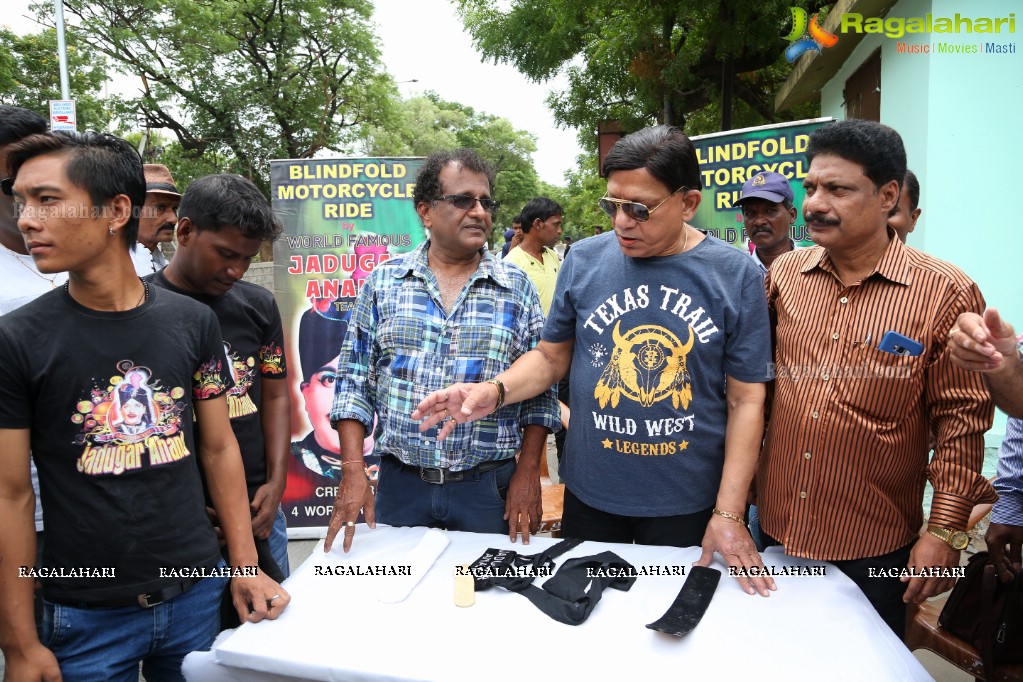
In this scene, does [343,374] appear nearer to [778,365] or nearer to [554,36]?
[778,365]

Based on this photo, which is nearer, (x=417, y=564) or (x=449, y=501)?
(x=417, y=564)

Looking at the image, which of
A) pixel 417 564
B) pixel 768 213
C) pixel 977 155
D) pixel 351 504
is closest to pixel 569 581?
pixel 417 564

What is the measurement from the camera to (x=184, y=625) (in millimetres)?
1752

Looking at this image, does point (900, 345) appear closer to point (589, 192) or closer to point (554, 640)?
point (554, 640)

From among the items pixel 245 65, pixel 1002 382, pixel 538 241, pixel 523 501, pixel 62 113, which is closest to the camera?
pixel 1002 382

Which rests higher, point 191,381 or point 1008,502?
point 191,381

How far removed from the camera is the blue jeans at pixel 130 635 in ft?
5.24

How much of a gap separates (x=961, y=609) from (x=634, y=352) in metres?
1.38

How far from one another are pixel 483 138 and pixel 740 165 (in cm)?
5202

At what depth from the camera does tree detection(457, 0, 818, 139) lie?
7.68m

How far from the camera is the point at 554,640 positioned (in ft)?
5.11

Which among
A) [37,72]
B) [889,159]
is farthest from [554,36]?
[37,72]

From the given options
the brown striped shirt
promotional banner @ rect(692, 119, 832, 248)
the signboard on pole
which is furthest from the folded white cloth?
the signboard on pole

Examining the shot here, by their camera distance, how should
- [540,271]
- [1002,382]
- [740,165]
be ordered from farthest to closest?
[540,271]
[740,165]
[1002,382]
